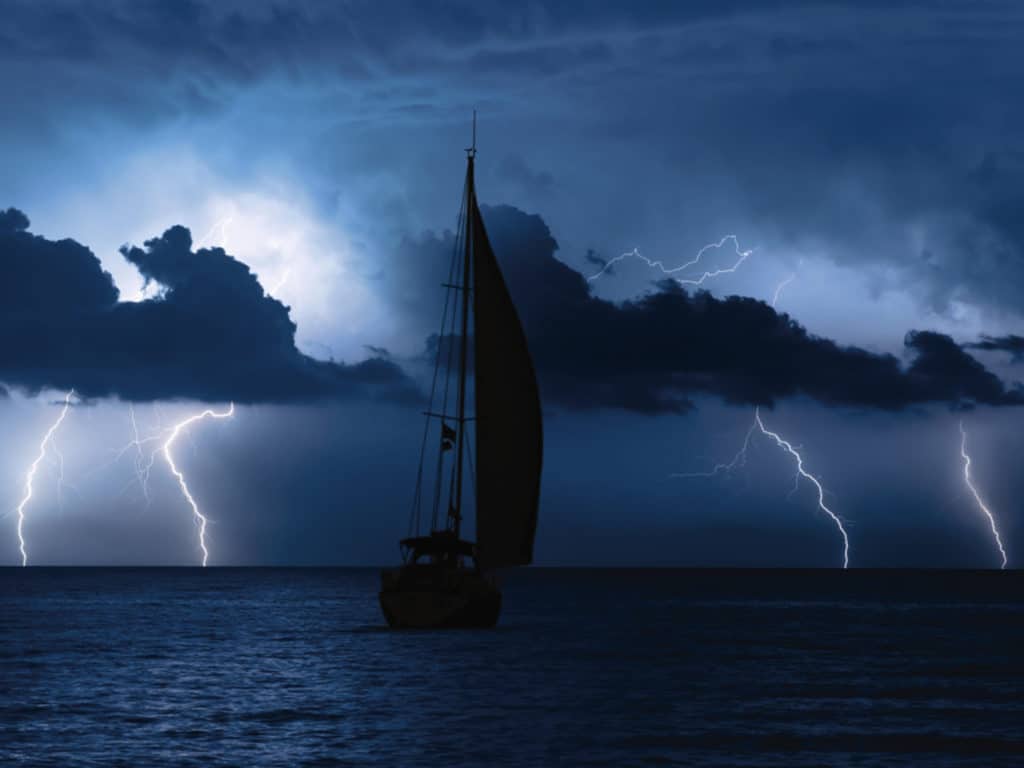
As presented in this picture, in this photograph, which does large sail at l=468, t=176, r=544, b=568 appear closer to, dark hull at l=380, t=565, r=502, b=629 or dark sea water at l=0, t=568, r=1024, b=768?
dark hull at l=380, t=565, r=502, b=629

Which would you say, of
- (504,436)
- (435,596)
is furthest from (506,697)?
(504,436)

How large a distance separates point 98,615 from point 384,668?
61.1 metres

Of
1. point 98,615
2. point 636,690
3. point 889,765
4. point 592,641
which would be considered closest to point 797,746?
point 889,765

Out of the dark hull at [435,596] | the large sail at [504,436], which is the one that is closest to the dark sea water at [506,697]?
the dark hull at [435,596]

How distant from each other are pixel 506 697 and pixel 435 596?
18014mm

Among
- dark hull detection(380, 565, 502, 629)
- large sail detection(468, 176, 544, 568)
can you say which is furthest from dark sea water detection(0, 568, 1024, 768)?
large sail detection(468, 176, 544, 568)

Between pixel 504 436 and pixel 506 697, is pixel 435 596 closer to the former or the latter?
pixel 504 436

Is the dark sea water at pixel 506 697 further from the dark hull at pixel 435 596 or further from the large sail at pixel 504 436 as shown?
the large sail at pixel 504 436

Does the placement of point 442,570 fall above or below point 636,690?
above

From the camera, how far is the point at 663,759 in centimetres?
3188

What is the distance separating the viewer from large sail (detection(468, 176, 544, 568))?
6281 centimetres

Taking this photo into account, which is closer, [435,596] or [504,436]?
[435,596]

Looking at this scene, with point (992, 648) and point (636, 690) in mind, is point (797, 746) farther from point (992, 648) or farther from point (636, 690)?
Result: point (992, 648)

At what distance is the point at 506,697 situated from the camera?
44.5 meters
